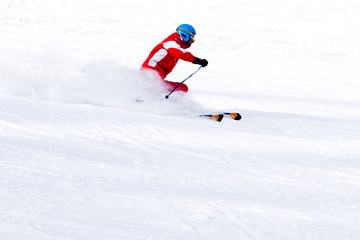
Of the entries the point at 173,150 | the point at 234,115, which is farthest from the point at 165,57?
the point at 173,150

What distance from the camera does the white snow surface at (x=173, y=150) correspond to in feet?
9.73

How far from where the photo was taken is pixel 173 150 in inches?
191

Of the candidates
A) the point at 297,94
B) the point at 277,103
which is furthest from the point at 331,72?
the point at 277,103

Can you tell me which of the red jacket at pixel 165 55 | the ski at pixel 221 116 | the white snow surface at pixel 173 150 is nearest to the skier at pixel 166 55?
the red jacket at pixel 165 55

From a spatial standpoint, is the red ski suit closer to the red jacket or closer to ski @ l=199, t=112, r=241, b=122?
the red jacket

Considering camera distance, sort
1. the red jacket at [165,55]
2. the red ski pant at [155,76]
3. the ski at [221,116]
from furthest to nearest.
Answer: the red ski pant at [155,76]
the red jacket at [165,55]
the ski at [221,116]

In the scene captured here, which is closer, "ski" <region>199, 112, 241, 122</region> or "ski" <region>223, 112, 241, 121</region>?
"ski" <region>199, 112, 241, 122</region>

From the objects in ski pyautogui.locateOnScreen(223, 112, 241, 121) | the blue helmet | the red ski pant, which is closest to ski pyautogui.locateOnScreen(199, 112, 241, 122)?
ski pyautogui.locateOnScreen(223, 112, 241, 121)

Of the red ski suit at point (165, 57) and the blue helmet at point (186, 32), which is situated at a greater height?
the blue helmet at point (186, 32)

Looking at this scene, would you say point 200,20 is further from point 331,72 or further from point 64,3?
point 331,72

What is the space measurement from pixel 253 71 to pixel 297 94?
8.09 feet

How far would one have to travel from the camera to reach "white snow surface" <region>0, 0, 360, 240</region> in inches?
117

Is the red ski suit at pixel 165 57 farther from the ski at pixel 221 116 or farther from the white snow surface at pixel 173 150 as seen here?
the ski at pixel 221 116

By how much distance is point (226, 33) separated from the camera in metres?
17.4
